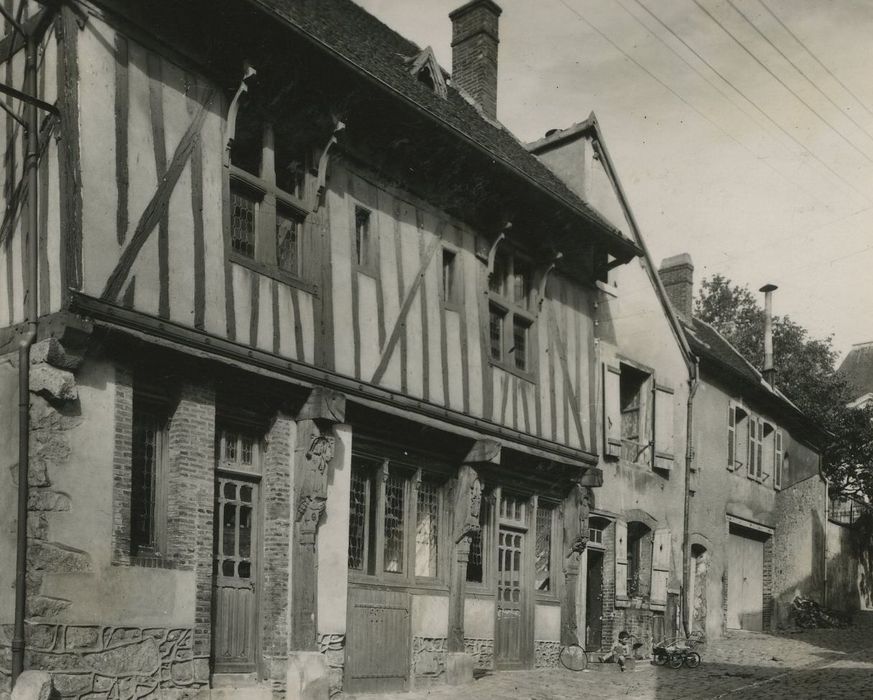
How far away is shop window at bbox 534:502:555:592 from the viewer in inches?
→ 584

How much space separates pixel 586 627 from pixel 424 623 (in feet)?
16.6

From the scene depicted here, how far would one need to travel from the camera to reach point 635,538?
1795 cm

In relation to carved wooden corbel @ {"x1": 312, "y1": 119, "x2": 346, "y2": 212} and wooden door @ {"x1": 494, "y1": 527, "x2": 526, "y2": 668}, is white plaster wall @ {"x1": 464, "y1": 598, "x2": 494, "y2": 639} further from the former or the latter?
carved wooden corbel @ {"x1": 312, "y1": 119, "x2": 346, "y2": 212}

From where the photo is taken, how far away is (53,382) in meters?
7.98

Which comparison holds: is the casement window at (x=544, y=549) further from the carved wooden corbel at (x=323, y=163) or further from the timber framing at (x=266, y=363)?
the carved wooden corbel at (x=323, y=163)

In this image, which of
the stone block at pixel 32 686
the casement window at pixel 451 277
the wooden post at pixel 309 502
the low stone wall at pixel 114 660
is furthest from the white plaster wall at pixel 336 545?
the stone block at pixel 32 686

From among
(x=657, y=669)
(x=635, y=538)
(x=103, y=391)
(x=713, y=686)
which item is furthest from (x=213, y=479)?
(x=635, y=538)

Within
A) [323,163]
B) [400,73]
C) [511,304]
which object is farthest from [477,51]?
[323,163]

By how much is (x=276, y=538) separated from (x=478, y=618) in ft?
13.5

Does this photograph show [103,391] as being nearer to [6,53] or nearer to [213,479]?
[213,479]

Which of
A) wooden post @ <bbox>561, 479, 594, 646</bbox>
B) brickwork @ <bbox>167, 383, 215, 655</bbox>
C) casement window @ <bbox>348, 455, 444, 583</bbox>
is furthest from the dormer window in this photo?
brickwork @ <bbox>167, 383, 215, 655</bbox>

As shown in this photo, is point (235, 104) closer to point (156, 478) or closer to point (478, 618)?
point (156, 478)

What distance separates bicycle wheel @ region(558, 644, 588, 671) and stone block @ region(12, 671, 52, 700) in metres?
8.79

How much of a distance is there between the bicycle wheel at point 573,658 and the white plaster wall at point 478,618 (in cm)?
178
